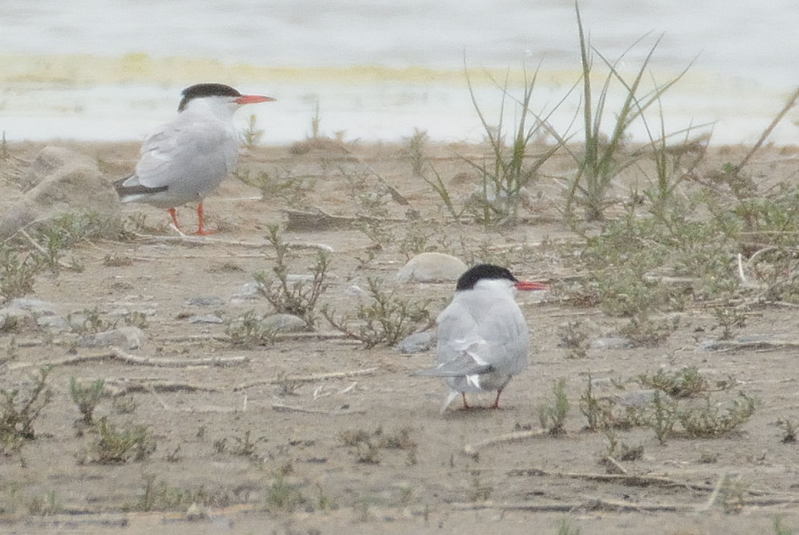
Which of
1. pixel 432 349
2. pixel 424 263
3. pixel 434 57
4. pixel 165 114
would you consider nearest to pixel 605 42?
pixel 434 57

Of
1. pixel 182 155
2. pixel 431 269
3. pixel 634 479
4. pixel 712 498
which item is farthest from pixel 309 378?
pixel 182 155

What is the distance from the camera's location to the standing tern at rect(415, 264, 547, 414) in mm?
3896

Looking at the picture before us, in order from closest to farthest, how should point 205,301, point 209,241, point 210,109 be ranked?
point 205,301 → point 209,241 → point 210,109

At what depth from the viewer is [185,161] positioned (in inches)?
295

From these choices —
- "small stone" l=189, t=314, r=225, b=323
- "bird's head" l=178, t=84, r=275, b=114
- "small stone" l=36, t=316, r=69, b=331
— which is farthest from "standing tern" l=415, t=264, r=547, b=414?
"bird's head" l=178, t=84, r=275, b=114

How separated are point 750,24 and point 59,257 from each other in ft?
24.6

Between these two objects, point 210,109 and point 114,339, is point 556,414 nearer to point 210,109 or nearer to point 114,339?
point 114,339

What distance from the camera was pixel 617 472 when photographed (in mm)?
3375

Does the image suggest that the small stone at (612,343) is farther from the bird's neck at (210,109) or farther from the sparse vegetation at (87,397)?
the bird's neck at (210,109)

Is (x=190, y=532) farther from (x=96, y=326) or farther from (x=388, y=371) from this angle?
(x=96, y=326)

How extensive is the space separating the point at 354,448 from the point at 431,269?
7.94 ft

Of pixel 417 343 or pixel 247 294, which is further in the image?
pixel 247 294

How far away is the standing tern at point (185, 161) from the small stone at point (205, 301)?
177 cm

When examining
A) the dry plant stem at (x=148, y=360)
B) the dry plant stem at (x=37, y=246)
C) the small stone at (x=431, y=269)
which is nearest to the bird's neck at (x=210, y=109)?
the dry plant stem at (x=37, y=246)
